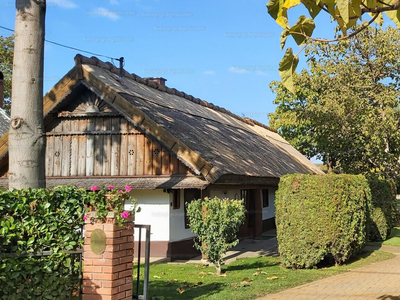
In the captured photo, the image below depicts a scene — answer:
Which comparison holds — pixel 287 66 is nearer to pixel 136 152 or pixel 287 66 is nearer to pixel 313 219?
pixel 313 219

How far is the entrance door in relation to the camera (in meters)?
18.6

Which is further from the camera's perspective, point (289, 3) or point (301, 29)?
point (301, 29)

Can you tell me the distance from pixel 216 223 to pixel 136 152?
400cm

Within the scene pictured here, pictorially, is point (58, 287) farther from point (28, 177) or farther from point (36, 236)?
point (28, 177)

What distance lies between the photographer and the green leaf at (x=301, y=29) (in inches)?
111

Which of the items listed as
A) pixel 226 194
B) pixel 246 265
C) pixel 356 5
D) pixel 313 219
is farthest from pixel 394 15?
pixel 226 194

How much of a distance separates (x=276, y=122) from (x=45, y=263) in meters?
33.6

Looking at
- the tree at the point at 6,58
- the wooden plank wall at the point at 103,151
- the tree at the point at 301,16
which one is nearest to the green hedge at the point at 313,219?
the wooden plank wall at the point at 103,151

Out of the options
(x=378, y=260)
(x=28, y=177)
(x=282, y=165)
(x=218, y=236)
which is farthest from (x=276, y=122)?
(x=28, y=177)

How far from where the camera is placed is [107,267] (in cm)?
573

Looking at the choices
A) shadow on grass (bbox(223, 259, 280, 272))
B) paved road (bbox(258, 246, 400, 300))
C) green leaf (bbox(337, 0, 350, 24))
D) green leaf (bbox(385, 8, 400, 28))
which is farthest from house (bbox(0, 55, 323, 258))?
green leaf (bbox(337, 0, 350, 24))

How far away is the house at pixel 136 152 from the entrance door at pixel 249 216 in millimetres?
3925

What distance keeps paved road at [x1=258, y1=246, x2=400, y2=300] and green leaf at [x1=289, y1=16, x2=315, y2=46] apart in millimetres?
6036

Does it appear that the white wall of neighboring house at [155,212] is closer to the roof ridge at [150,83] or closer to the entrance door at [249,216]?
the roof ridge at [150,83]
